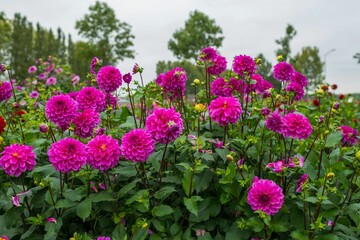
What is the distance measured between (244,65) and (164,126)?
1.00 meters

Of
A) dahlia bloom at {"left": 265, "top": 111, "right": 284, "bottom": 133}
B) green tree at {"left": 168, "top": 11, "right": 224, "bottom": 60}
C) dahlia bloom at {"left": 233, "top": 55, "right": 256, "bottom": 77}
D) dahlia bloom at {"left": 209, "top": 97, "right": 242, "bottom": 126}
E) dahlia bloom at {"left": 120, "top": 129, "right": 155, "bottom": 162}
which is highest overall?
green tree at {"left": 168, "top": 11, "right": 224, "bottom": 60}

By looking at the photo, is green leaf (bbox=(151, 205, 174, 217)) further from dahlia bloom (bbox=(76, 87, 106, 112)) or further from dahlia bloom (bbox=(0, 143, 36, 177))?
dahlia bloom (bbox=(76, 87, 106, 112))

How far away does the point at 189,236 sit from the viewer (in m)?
2.33

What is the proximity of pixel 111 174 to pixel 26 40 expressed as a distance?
4354 cm

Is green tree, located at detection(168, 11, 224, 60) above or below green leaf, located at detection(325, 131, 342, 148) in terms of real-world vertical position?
above

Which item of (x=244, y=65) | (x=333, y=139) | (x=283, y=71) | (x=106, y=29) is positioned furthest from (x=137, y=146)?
(x=106, y=29)

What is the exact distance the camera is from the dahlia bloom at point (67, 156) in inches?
81.4

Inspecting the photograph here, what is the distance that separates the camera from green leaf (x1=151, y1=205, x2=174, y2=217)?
88.3 inches

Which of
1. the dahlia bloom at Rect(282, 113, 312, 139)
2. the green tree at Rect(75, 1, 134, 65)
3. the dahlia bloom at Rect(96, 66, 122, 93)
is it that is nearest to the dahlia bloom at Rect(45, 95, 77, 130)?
the dahlia bloom at Rect(96, 66, 122, 93)

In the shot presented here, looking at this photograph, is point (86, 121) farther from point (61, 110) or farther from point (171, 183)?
point (171, 183)

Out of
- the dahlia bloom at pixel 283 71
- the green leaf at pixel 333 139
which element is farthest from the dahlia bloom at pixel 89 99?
the green leaf at pixel 333 139

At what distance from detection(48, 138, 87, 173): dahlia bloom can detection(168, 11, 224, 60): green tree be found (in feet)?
119

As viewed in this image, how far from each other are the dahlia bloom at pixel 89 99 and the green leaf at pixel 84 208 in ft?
→ 2.32

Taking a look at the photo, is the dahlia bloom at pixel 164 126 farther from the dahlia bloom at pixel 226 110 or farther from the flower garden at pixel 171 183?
the dahlia bloom at pixel 226 110
